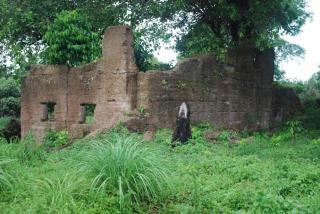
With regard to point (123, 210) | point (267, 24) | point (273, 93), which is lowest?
point (123, 210)

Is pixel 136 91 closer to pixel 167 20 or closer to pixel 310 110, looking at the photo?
pixel 167 20

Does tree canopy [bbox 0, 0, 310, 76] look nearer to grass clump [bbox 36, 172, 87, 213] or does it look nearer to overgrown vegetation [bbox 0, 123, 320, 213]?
overgrown vegetation [bbox 0, 123, 320, 213]

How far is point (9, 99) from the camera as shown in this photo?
75.5 ft

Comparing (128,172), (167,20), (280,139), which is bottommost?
(128,172)

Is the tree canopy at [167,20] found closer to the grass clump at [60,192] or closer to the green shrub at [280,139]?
the green shrub at [280,139]

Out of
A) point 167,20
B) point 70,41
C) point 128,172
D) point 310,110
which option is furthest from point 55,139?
point 310,110

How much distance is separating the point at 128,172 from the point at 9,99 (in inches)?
746

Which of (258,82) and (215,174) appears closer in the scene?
(215,174)

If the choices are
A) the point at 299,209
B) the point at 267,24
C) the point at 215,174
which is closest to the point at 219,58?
the point at 267,24

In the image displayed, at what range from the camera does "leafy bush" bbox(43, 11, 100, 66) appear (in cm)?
1213

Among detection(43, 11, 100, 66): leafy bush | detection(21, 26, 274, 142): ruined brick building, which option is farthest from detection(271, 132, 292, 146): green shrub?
detection(43, 11, 100, 66): leafy bush

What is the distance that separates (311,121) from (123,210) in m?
10.7

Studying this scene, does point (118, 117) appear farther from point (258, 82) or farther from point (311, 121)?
point (311, 121)

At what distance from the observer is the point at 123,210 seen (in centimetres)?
516
